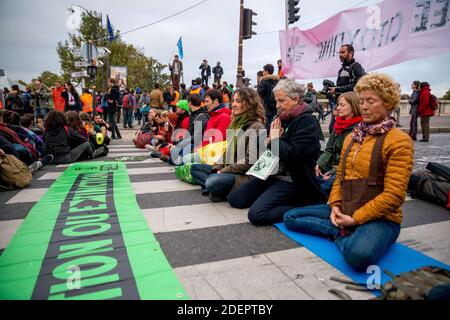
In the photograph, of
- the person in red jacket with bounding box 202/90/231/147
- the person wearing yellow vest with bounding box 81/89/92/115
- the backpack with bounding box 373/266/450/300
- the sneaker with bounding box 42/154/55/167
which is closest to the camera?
the backpack with bounding box 373/266/450/300

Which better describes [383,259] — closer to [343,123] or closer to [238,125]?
[343,123]

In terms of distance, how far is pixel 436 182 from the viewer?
3.93m

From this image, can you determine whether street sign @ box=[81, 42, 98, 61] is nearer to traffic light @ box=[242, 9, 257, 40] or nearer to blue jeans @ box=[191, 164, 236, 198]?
traffic light @ box=[242, 9, 257, 40]

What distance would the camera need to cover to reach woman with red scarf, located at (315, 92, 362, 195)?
158 inches

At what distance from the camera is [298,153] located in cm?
303

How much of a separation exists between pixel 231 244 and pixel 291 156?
1.06 meters

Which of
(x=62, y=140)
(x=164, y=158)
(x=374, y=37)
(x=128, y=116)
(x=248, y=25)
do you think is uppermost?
(x=248, y=25)

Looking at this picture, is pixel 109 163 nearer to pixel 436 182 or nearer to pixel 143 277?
pixel 143 277

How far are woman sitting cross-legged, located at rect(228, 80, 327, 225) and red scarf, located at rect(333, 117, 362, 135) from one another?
1131 millimetres

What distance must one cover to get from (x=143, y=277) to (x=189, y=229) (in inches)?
38.2

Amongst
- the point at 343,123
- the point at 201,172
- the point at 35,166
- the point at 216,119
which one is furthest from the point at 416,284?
the point at 35,166

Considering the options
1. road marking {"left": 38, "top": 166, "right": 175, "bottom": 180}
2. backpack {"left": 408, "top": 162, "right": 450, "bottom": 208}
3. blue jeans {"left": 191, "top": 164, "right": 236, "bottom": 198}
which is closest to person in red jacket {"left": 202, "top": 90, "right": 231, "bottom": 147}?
blue jeans {"left": 191, "top": 164, "right": 236, "bottom": 198}

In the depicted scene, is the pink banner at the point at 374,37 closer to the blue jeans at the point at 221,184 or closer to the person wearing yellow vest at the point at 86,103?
the blue jeans at the point at 221,184

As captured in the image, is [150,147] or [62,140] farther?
[150,147]
